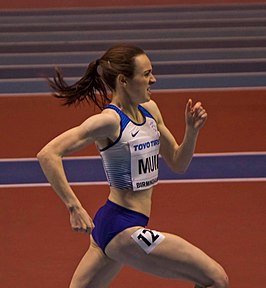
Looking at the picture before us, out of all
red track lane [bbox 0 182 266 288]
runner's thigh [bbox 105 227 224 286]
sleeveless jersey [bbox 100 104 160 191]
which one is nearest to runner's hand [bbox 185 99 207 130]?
sleeveless jersey [bbox 100 104 160 191]

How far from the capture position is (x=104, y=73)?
171 inches

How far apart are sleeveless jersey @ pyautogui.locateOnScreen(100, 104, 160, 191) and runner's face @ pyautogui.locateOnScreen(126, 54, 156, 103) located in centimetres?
11

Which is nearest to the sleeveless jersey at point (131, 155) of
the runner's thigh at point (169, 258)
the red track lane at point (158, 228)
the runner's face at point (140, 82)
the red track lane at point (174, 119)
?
the runner's face at point (140, 82)

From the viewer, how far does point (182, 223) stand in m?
6.51

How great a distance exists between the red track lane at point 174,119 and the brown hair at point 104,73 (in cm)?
352

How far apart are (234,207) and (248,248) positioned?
2.34 feet

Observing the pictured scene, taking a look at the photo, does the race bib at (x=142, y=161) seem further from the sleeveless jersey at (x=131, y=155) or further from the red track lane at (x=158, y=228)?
the red track lane at (x=158, y=228)

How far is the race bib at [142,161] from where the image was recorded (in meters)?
4.23

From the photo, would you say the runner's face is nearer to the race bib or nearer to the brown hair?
the brown hair

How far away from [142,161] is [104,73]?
44 centimetres

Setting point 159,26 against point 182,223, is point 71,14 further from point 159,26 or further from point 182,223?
point 182,223

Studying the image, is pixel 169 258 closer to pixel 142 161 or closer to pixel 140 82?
pixel 142 161

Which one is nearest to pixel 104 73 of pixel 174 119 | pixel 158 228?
pixel 158 228

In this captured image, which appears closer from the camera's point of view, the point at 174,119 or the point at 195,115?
the point at 195,115
